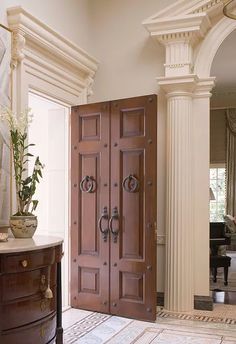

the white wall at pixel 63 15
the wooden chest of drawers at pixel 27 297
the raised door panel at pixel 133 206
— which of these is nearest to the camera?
the wooden chest of drawers at pixel 27 297

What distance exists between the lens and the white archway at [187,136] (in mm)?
4746

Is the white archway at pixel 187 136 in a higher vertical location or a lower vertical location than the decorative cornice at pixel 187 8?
lower

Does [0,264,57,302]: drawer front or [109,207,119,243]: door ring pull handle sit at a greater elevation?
[109,207,119,243]: door ring pull handle

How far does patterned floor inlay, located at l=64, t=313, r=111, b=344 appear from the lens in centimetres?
388

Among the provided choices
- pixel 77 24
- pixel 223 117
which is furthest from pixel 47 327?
pixel 223 117

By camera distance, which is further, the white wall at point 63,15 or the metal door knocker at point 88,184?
the metal door knocker at point 88,184

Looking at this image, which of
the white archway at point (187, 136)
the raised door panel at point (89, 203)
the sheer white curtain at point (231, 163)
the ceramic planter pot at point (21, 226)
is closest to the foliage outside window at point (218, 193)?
the sheer white curtain at point (231, 163)

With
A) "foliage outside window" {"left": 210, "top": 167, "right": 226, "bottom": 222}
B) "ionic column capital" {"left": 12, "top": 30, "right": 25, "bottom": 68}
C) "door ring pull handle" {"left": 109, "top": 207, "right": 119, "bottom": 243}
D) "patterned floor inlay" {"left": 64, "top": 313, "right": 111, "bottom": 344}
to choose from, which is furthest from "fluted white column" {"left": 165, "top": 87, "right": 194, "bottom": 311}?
"foliage outside window" {"left": 210, "top": 167, "right": 226, "bottom": 222}

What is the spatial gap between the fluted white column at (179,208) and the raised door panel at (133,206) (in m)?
0.44

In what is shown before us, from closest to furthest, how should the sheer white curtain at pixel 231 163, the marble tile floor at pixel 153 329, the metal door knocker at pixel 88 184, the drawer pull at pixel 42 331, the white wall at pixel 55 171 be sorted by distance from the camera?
the drawer pull at pixel 42 331, the marble tile floor at pixel 153 329, the metal door knocker at pixel 88 184, the white wall at pixel 55 171, the sheer white curtain at pixel 231 163

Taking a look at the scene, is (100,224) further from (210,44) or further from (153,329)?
(210,44)

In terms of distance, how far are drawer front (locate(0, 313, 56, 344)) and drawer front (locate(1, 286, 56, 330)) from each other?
35mm

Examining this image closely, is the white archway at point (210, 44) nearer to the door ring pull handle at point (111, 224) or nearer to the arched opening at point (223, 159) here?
the door ring pull handle at point (111, 224)

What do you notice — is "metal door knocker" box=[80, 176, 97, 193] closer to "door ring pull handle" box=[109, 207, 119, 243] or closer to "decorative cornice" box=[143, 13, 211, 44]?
"door ring pull handle" box=[109, 207, 119, 243]
